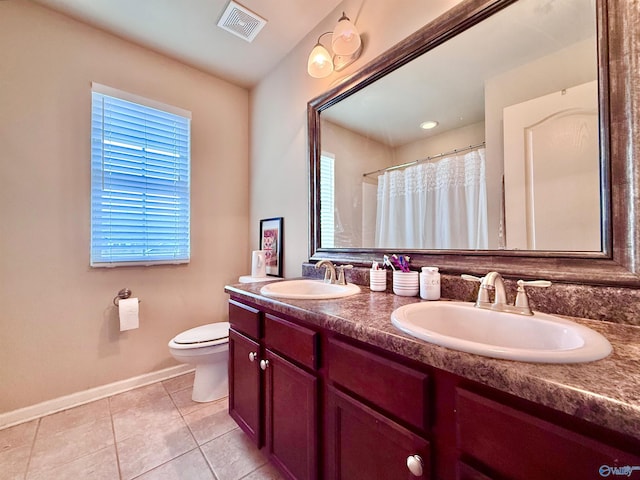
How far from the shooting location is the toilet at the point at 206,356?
5.44ft

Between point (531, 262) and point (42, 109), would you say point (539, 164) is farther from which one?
point (42, 109)

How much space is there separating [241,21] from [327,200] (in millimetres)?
1308

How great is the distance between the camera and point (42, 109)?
5.37 feet

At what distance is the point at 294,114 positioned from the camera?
199 centimetres

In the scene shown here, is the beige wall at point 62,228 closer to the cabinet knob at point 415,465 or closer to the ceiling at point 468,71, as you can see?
the ceiling at point 468,71

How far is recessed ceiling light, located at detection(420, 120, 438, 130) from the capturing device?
4.06 ft

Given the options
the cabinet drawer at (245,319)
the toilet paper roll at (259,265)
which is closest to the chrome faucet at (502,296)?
the cabinet drawer at (245,319)

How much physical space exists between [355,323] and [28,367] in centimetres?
212

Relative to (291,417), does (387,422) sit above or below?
above

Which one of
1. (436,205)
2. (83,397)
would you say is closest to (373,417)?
(436,205)

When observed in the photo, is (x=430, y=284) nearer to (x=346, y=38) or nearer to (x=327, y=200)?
(x=327, y=200)

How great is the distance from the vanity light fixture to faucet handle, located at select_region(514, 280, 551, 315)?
1.44 m

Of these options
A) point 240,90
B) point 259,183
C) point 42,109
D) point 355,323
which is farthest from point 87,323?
point 240,90

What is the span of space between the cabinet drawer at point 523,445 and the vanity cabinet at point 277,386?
0.50m
